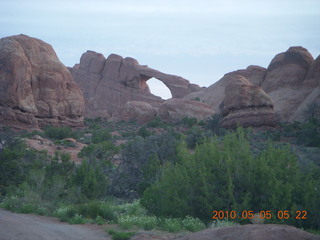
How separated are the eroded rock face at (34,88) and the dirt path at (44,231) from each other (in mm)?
33518

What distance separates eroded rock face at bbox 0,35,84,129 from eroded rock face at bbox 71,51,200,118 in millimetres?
22153

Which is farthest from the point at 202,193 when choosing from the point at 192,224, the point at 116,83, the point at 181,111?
the point at 116,83

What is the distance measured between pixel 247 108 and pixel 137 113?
19.0 metres

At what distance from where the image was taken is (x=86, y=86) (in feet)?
248

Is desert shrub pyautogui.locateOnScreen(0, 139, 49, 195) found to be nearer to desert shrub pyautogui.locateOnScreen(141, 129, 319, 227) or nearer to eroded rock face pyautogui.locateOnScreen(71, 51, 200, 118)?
desert shrub pyautogui.locateOnScreen(141, 129, 319, 227)

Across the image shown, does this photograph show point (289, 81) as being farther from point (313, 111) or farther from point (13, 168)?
point (13, 168)

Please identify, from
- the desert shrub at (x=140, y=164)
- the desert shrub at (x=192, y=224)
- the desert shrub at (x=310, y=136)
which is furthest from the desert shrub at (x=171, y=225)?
the desert shrub at (x=310, y=136)

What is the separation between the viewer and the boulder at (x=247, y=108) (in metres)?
40.9

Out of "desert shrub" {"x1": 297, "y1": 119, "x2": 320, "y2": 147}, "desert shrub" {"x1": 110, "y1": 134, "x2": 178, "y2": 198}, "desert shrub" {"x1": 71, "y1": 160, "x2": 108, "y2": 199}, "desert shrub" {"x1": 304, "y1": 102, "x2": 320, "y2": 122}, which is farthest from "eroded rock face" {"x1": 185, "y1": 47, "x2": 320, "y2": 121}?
"desert shrub" {"x1": 71, "y1": 160, "x2": 108, "y2": 199}

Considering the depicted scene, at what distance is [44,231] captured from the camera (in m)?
9.53

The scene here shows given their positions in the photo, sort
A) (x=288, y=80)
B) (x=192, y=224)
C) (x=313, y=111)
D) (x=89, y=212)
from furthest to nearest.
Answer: (x=288, y=80) < (x=313, y=111) < (x=89, y=212) < (x=192, y=224)

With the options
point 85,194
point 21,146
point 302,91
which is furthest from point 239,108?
point 85,194

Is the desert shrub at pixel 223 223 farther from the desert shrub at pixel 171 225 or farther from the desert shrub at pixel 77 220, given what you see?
the desert shrub at pixel 77 220
